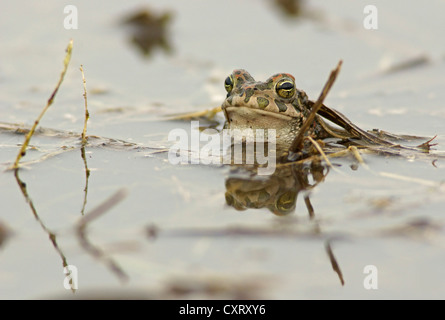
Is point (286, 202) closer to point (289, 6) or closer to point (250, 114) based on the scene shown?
point (250, 114)

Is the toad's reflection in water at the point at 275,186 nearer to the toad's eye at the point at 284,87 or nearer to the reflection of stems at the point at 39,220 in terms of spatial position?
the toad's eye at the point at 284,87

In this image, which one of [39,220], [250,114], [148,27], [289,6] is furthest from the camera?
[289,6]

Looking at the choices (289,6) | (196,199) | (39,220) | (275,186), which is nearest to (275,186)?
(275,186)

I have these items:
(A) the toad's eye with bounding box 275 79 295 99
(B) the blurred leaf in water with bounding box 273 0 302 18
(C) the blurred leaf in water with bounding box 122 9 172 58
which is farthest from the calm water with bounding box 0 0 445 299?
(B) the blurred leaf in water with bounding box 273 0 302 18

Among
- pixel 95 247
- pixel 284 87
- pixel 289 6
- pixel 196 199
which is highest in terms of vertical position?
pixel 289 6

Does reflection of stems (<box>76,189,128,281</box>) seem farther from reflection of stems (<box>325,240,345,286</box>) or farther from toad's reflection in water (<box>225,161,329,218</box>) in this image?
reflection of stems (<box>325,240,345,286</box>)
